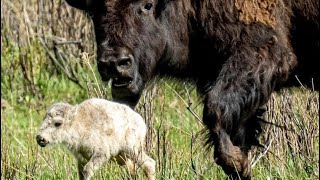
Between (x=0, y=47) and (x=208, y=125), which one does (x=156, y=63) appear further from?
(x=0, y=47)

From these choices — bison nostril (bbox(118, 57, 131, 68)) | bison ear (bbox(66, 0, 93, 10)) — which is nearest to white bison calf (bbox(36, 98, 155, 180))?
bison nostril (bbox(118, 57, 131, 68))

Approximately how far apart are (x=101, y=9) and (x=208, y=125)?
1008 mm

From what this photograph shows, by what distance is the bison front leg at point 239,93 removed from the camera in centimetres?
685

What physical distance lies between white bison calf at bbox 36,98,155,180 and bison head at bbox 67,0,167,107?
80 centimetres

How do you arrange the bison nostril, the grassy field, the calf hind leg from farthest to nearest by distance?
the grassy field < the bison nostril < the calf hind leg

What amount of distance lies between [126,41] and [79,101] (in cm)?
512

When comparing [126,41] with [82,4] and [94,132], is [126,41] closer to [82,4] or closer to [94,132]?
[82,4]

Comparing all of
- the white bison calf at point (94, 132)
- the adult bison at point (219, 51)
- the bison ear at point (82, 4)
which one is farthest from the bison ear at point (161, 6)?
the white bison calf at point (94, 132)

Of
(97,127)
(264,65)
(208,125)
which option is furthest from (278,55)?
(97,127)

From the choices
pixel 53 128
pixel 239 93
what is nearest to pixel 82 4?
pixel 239 93

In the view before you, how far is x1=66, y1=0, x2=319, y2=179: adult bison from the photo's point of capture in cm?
679

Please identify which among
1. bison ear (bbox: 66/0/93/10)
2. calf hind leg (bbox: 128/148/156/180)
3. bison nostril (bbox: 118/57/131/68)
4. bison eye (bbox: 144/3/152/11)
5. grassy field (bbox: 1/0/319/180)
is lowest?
grassy field (bbox: 1/0/319/180)

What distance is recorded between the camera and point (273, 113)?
8242 millimetres

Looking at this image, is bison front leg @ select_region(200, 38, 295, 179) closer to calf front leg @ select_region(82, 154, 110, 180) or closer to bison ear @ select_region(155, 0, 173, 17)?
bison ear @ select_region(155, 0, 173, 17)
